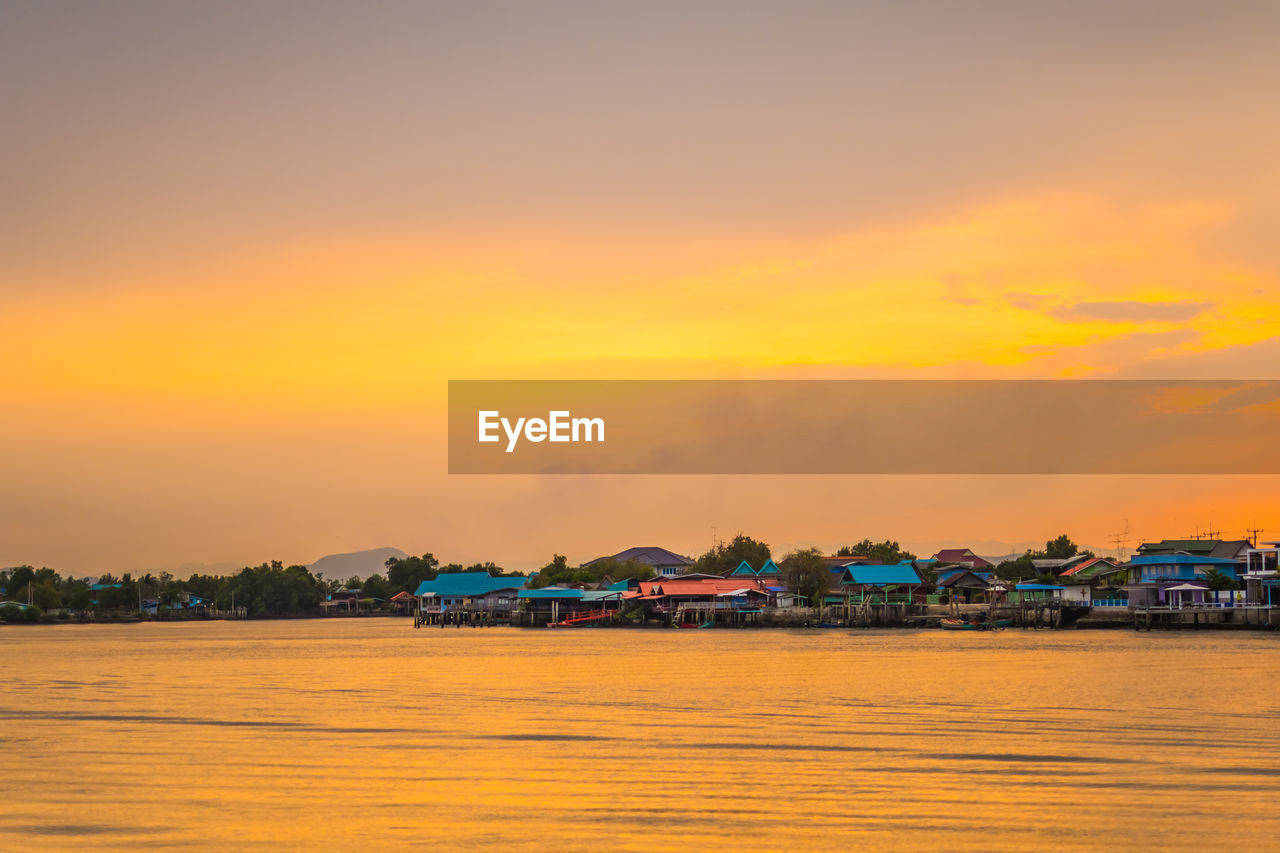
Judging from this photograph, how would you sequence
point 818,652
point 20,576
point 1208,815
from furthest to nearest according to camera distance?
point 20,576 < point 818,652 < point 1208,815

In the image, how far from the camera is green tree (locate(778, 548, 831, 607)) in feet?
377

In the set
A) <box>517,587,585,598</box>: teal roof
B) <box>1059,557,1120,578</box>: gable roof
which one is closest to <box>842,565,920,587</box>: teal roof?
<box>1059,557,1120,578</box>: gable roof

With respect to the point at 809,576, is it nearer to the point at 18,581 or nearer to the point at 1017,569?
the point at 1017,569

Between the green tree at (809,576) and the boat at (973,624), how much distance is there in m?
17.8

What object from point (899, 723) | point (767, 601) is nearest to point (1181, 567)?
point (767, 601)

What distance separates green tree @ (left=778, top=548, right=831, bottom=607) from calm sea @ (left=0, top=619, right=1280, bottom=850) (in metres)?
70.3

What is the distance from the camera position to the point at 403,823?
1625 cm

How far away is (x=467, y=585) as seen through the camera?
125m

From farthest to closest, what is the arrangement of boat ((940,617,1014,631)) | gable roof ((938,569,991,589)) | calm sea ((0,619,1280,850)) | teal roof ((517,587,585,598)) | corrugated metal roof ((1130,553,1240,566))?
teal roof ((517,587,585,598))
gable roof ((938,569,991,589))
boat ((940,617,1014,631))
corrugated metal roof ((1130,553,1240,566))
calm sea ((0,619,1280,850))

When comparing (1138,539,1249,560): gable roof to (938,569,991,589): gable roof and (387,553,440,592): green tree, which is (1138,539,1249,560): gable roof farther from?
(387,553,440,592): green tree

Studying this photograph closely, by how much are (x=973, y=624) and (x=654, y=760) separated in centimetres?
7846

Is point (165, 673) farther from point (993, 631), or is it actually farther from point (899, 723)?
point (993, 631)

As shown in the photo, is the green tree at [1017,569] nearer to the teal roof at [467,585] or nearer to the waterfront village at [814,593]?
the waterfront village at [814,593]

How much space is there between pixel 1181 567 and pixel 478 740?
79.7 m
